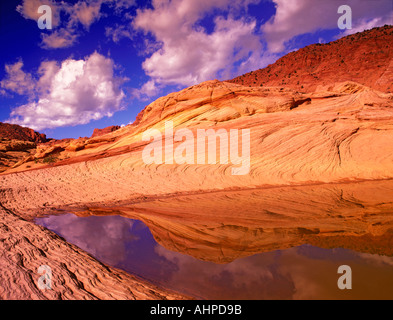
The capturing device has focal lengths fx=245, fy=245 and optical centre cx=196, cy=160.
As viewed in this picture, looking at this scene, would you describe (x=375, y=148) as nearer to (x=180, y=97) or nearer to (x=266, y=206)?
(x=266, y=206)

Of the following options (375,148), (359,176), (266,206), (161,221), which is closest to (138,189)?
(161,221)

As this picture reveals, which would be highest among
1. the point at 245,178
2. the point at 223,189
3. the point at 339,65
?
the point at 339,65

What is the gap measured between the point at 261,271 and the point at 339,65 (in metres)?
48.7

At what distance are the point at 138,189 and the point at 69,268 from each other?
6211 millimetres

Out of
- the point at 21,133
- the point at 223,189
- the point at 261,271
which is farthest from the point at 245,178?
the point at 21,133

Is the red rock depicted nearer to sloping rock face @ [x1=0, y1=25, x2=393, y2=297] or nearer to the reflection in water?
sloping rock face @ [x1=0, y1=25, x2=393, y2=297]

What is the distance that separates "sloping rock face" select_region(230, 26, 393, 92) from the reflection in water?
1460 inches

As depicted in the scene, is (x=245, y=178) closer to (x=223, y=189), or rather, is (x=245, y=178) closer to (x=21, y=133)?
(x=223, y=189)

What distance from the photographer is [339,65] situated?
42.2 meters

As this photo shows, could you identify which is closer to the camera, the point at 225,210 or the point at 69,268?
the point at 69,268

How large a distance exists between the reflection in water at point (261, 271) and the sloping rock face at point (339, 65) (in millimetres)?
37090

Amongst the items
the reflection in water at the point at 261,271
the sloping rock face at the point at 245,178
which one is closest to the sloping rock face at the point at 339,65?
the sloping rock face at the point at 245,178

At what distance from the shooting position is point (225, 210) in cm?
688

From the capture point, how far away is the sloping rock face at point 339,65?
37.3m
